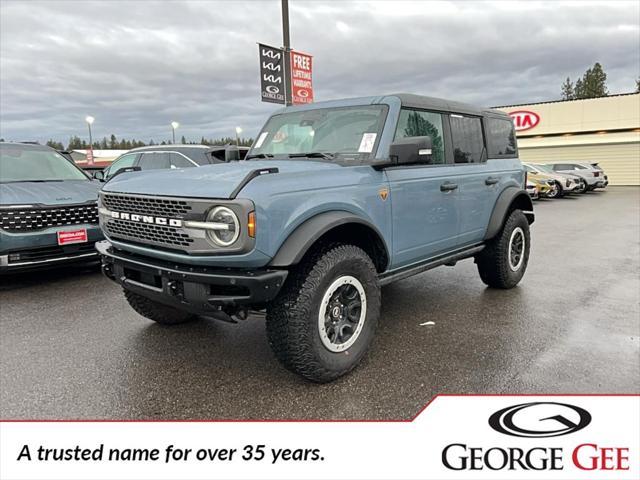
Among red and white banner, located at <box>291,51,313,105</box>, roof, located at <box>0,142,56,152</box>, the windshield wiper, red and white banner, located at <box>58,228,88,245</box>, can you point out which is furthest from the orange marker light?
red and white banner, located at <box>291,51,313,105</box>

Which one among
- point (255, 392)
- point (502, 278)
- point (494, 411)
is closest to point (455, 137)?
point (502, 278)

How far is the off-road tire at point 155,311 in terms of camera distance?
3873 millimetres

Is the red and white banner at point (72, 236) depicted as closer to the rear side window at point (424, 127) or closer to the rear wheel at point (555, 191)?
the rear side window at point (424, 127)

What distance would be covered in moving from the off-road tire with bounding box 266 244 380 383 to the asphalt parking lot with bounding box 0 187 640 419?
0.57ft

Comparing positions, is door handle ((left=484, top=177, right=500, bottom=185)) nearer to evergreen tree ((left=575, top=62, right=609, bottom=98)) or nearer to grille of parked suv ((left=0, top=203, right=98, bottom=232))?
grille of parked suv ((left=0, top=203, right=98, bottom=232))

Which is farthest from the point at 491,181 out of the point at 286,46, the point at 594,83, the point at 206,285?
the point at 594,83

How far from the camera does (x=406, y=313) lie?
14.7 ft

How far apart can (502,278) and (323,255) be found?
2902 millimetres

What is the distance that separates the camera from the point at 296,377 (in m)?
3.15

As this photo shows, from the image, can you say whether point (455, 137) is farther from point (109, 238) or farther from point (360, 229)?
point (109, 238)

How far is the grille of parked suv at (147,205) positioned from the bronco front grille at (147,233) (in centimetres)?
8

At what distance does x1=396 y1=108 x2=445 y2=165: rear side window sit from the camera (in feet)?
12.3

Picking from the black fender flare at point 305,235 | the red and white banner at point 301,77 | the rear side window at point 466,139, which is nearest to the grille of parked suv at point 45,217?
the black fender flare at point 305,235

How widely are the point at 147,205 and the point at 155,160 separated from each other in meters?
6.06
